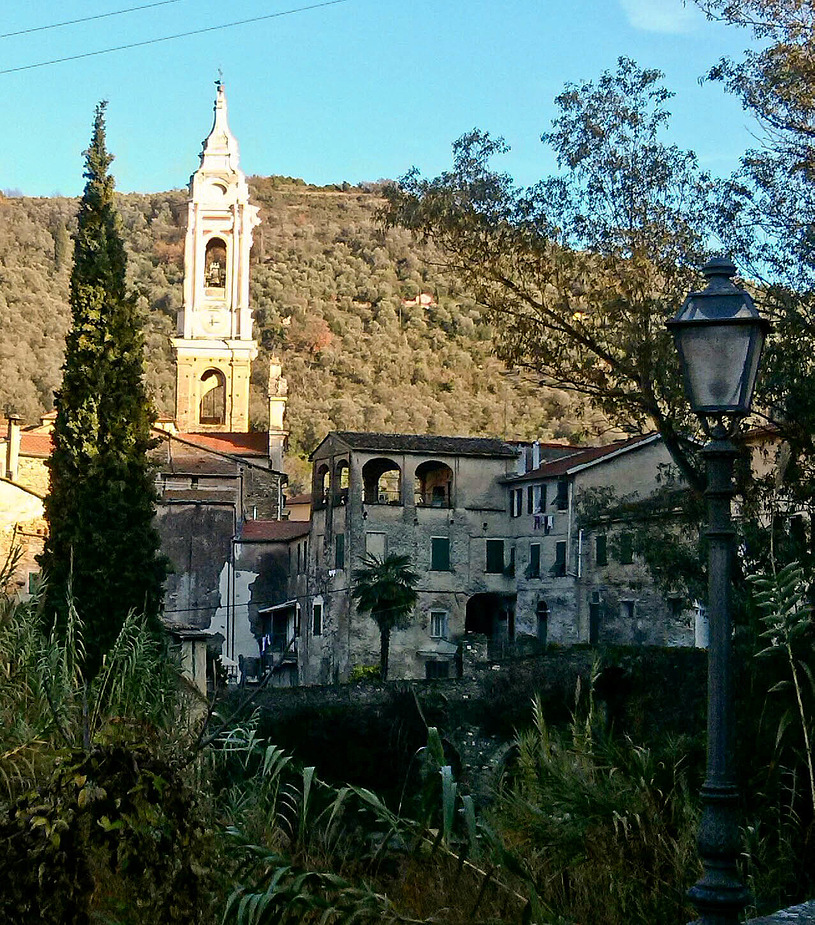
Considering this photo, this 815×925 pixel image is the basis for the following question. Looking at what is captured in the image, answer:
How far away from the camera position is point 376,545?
48.2 m

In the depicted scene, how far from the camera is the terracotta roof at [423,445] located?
49.2 meters

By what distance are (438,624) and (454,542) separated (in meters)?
2.85

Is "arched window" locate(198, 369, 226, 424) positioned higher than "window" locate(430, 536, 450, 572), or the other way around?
"arched window" locate(198, 369, 226, 424)

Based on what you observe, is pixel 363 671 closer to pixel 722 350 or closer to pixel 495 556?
pixel 495 556

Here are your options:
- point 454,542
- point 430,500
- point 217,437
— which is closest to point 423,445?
point 430,500

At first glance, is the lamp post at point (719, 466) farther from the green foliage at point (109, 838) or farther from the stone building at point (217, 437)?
the stone building at point (217, 437)

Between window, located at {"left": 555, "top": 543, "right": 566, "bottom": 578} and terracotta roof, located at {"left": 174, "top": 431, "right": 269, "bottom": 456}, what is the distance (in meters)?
15.4

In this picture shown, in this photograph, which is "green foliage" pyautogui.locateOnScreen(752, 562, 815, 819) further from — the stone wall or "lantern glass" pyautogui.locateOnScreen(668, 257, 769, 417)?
the stone wall

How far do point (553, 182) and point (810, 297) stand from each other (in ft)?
14.9

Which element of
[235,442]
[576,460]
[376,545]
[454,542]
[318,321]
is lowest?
[376,545]

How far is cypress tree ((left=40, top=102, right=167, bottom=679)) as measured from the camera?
2427 centimetres

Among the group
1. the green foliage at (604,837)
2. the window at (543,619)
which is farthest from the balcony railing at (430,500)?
the green foliage at (604,837)

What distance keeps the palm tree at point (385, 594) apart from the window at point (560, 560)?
4.57 metres

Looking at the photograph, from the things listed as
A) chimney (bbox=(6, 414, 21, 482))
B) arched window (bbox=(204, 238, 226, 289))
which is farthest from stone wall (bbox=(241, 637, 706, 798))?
arched window (bbox=(204, 238, 226, 289))
